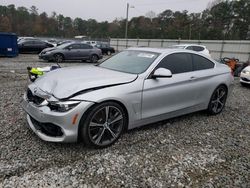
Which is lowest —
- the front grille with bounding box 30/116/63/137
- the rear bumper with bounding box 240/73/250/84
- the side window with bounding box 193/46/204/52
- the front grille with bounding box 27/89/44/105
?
the rear bumper with bounding box 240/73/250/84

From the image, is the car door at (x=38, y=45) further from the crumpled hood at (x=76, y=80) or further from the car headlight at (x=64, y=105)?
the car headlight at (x=64, y=105)

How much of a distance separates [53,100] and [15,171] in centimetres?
95

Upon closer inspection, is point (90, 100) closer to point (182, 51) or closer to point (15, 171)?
point (15, 171)

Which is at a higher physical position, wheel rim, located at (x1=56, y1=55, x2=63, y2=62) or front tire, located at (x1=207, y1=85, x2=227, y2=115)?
front tire, located at (x1=207, y1=85, x2=227, y2=115)

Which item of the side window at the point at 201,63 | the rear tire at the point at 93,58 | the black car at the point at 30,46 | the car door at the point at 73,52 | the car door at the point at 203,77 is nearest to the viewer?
the car door at the point at 203,77

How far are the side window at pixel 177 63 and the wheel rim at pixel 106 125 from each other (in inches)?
46.5

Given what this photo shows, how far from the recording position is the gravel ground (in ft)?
9.36

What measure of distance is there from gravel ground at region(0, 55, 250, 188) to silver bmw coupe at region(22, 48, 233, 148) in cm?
25

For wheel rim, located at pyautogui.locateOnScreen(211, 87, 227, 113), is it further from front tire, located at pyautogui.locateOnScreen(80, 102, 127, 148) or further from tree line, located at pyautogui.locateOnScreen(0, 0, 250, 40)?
tree line, located at pyautogui.locateOnScreen(0, 0, 250, 40)

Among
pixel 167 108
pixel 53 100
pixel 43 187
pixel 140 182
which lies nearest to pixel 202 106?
pixel 167 108

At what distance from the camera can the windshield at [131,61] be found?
410cm

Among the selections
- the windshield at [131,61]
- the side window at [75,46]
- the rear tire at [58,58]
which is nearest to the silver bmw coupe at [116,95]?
the windshield at [131,61]

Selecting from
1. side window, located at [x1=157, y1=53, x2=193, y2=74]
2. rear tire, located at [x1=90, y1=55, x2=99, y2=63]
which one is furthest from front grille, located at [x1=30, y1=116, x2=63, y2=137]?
rear tire, located at [x1=90, y1=55, x2=99, y2=63]

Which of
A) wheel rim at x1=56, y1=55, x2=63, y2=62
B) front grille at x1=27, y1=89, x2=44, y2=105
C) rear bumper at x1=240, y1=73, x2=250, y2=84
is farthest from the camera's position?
wheel rim at x1=56, y1=55, x2=63, y2=62
